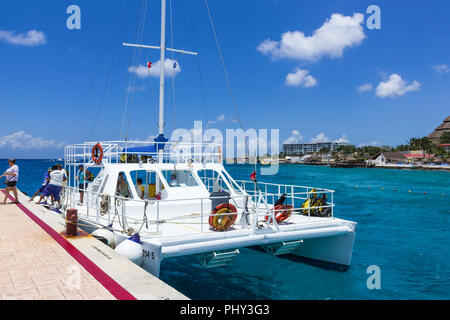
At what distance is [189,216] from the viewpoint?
850 centimetres

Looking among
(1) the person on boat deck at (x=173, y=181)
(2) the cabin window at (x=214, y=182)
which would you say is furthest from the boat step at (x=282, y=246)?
(1) the person on boat deck at (x=173, y=181)

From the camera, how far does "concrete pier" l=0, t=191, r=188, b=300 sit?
508cm

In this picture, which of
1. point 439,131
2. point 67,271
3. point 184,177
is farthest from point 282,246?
point 439,131

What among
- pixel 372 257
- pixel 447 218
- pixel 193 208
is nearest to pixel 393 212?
pixel 447 218

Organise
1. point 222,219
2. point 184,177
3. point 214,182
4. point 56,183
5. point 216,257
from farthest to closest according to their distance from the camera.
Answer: point 56,183 → point 214,182 → point 184,177 → point 222,219 → point 216,257

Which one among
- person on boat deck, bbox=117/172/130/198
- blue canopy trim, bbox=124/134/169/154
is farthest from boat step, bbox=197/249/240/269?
blue canopy trim, bbox=124/134/169/154

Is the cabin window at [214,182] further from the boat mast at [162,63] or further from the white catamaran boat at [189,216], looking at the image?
the boat mast at [162,63]

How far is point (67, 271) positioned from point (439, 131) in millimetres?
177234

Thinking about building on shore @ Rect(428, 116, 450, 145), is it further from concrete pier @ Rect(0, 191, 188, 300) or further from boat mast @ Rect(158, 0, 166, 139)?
concrete pier @ Rect(0, 191, 188, 300)

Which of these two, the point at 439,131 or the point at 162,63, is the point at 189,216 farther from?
the point at 439,131

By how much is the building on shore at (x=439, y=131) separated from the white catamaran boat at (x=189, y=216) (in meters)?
163

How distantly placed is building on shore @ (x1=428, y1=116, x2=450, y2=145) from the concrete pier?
168 metres
